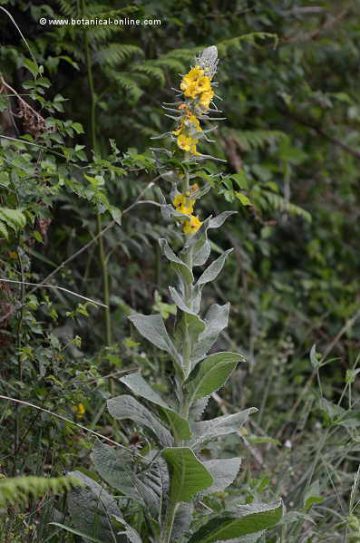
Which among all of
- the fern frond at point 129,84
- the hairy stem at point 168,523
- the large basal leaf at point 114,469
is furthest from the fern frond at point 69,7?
the hairy stem at point 168,523

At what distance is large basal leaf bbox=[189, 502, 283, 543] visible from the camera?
2.67 m

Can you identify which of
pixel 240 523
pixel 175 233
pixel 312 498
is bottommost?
pixel 312 498

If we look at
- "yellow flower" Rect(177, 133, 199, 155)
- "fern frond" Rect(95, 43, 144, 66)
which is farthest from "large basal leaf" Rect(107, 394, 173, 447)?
"fern frond" Rect(95, 43, 144, 66)

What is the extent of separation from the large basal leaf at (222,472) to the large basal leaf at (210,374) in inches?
10.1

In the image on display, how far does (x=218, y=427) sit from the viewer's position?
9.01 feet

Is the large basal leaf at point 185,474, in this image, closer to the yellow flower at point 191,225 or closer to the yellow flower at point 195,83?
the yellow flower at point 191,225

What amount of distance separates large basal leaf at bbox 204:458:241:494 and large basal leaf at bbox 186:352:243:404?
26cm

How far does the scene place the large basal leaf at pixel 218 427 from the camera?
2695mm

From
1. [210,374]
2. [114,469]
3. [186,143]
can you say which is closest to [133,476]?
[114,469]

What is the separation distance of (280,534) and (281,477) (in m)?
0.35

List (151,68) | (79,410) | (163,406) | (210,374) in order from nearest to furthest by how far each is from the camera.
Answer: (163,406)
(210,374)
(79,410)
(151,68)

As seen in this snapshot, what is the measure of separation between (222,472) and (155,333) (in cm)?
50

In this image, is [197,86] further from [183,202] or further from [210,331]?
[210,331]

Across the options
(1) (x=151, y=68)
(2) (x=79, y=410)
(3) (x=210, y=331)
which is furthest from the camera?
(1) (x=151, y=68)
